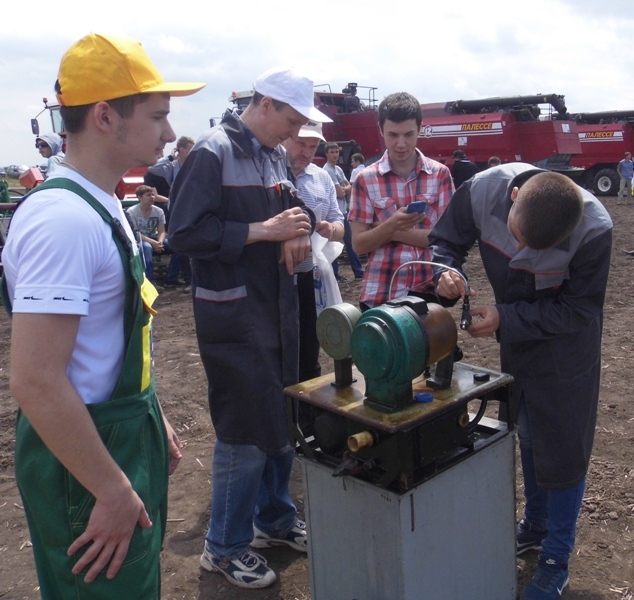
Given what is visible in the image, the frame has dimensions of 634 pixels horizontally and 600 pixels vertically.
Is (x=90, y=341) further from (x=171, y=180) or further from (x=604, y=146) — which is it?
(x=604, y=146)

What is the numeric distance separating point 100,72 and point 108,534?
3.16 feet

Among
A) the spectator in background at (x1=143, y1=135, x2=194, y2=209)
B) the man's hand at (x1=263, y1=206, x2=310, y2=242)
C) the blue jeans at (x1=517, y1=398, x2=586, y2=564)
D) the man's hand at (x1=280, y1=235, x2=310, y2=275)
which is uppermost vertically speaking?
the spectator in background at (x1=143, y1=135, x2=194, y2=209)

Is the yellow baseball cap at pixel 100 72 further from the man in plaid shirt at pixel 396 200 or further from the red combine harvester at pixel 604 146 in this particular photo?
the red combine harvester at pixel 604 146

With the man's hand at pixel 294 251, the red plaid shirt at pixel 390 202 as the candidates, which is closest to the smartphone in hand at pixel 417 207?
the red plaid shirt at pixel 390 202

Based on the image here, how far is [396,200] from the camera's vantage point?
309cm

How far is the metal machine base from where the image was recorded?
1.82m

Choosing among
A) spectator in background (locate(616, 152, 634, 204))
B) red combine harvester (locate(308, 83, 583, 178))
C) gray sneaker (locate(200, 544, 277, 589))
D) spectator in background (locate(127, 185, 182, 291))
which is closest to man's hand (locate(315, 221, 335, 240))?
gray sneaker (locate(200, 544, 277, 589))

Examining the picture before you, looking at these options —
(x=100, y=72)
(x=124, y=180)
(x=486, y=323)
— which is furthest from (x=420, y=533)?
(x=124, y=180)

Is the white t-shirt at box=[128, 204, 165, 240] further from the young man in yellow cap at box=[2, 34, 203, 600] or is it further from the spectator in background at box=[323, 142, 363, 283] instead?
the young man in yellow cap at box=[2, 34, 203, 600]

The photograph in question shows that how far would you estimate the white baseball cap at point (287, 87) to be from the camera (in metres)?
2.32

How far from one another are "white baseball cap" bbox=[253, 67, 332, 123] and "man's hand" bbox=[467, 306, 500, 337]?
0.95 metres

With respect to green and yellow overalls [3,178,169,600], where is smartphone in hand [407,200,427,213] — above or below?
above

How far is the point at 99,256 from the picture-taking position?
1301mm

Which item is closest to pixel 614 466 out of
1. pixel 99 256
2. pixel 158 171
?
pixel 99 256
